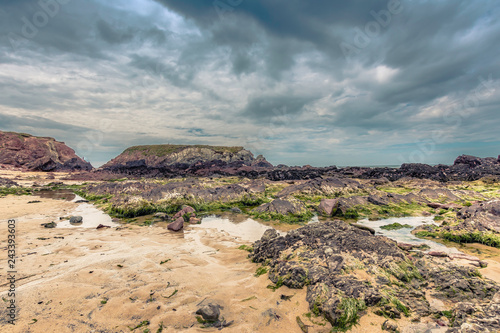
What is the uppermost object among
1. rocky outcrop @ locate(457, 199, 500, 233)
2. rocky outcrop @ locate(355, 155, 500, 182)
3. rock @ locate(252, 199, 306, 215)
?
rocky outcrop @ locate(355, 155, 500, 182)

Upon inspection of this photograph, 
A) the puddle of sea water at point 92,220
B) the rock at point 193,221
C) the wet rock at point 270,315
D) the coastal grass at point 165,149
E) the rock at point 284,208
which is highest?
the coastal grass at point 165,149

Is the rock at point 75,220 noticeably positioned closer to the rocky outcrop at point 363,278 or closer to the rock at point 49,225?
the rock at point 49,225

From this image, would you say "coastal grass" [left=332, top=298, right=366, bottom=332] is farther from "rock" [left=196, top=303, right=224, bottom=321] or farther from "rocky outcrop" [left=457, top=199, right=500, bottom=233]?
"rocky outcrop" [left=457, top=199, right=500, bottom=233]

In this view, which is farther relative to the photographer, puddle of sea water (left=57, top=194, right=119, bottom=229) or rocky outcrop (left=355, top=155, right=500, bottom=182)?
rocky outcrop (left=355, top=155, right=500, bottom=182)

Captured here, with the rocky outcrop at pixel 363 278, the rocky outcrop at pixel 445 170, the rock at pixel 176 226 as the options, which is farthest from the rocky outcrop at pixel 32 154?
the rocky outcrop at pixel 445 170

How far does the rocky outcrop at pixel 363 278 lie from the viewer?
3475 millimetres

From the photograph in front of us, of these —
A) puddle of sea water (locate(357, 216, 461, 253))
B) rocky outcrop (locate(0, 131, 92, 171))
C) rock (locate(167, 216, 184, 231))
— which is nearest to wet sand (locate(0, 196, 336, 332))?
rock (locate(167, 216, 184, 231))

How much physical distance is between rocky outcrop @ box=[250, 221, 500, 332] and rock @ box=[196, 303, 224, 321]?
1462mm

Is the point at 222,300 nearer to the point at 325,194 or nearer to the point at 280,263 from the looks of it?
the point at 280,263

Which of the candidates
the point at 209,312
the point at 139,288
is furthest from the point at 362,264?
the point at 139,288

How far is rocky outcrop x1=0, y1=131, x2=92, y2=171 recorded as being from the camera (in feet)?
154

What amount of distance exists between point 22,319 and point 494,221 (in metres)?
12.9

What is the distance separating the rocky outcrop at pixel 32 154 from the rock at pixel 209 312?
60978 mm

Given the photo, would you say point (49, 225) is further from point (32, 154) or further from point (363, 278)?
point (32, 154)
